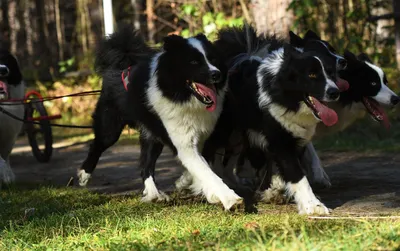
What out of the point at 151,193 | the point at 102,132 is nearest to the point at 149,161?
the point at 151,193

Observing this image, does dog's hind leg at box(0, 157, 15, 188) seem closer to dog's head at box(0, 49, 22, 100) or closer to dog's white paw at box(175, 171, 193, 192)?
dog's head at box(0, 49, 22, 100)

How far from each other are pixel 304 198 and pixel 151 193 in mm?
1499

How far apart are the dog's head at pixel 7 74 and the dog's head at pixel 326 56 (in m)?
3.49

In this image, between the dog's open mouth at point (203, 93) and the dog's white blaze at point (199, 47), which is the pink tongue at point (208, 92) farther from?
the dog's white blaze at point (199, 47)

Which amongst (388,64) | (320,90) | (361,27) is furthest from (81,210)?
(361,27)

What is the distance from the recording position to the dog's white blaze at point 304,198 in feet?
17.7

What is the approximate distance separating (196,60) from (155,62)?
1.64ft

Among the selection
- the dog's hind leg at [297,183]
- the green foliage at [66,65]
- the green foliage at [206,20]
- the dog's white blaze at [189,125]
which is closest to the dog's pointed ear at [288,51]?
the dog's white blaze at [189,125]

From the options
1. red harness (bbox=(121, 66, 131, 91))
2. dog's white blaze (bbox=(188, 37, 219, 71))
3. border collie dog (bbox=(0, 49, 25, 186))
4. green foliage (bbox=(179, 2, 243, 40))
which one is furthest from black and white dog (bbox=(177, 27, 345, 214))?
green foliage (bbox=(179, 2, 243, 40))

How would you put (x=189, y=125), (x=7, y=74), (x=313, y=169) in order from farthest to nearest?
(x=7, y=74) < (x=313, y=169) < (x=189, y=125)

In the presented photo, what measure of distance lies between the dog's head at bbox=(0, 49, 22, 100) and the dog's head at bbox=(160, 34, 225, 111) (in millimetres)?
2913

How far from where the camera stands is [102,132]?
7.33 m

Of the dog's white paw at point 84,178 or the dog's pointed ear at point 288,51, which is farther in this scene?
the dog's white paw at point 84,178

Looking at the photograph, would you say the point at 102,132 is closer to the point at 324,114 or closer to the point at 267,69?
the point at 267,69
